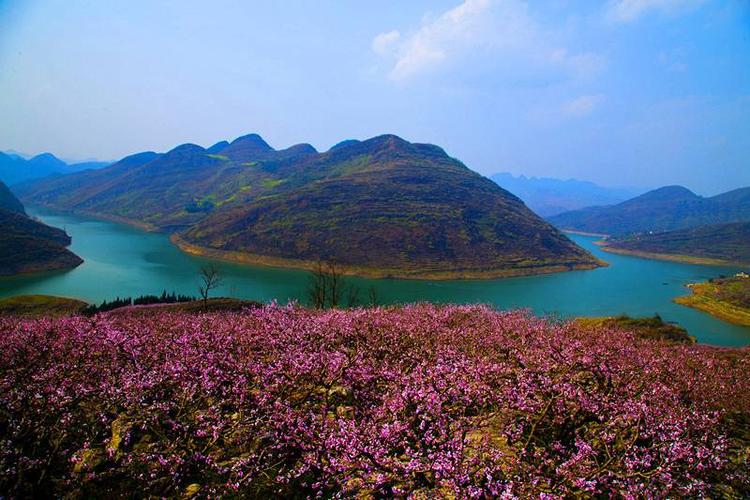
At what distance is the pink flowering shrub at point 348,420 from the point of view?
759cm

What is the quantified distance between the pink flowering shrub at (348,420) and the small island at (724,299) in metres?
117

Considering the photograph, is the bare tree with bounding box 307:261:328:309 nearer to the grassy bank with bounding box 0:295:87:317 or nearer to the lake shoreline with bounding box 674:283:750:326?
the grassy bank with bounding box 0:295:87:317

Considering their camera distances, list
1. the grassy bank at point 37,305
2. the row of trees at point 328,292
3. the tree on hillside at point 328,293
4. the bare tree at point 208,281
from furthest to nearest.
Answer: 1. the bare tree at point 208,281
2. the row of trees at point 328,292
3. the tree on hillside at point 328,293
4. the grassy bank at point 37,305

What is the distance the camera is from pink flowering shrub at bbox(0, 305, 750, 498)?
7590 millimetres

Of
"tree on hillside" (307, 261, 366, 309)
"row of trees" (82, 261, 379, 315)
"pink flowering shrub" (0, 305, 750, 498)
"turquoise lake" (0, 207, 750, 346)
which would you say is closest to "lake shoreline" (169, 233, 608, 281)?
"turquoise lake" (0, 207, 750, 346)

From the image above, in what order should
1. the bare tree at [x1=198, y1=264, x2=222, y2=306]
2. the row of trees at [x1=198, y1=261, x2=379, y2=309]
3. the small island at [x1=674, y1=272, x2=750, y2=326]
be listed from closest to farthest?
the row of trees at [x1=198, y1=261, x2=379, y2=309], the bare tree at [x1=198, y1=264, x2=222, y2=306], the small island at [x1=674, y1=272, x2=750, y2=326]

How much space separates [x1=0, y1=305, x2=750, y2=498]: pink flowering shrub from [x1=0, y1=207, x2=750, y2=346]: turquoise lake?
73191mm

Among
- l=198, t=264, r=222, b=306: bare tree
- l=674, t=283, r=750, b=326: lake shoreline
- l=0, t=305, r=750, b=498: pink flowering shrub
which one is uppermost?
l=0, t=305, r=750, b=498: pink flowering shrub

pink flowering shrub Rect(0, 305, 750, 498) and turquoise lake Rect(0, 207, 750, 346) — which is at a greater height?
pink flowering shrub Rect(0, 305, 750, 498)

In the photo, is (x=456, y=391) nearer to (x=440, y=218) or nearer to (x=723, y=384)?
(x=723, y=384)

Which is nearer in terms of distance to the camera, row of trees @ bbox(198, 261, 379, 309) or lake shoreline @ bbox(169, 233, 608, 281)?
row of trees @ bbox(198, 261, 379, 309)

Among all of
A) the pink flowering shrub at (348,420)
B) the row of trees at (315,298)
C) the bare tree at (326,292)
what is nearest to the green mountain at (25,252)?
the row of trees at (315,298)

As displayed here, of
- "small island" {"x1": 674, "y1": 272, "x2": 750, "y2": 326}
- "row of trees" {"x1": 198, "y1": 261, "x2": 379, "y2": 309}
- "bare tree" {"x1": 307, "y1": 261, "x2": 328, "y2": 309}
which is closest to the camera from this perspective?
"bare tree" {"x1": 307, "y1": 261, "x2": 328, "y2": 309}

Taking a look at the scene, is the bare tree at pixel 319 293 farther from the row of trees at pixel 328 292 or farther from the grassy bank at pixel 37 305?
the grassy bank at pixel 37 305
